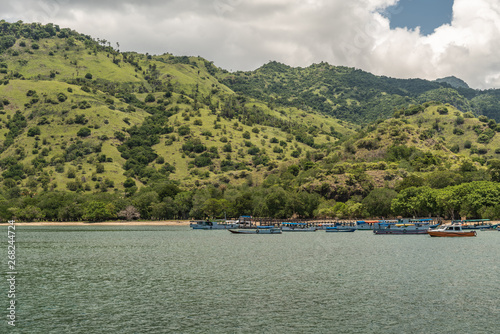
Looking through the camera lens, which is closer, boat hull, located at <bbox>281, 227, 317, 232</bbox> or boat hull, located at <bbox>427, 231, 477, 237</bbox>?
boat hull, located at <bbox>427, 231, 477, 237</bbox>

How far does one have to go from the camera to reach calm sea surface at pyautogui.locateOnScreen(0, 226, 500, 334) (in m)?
38.4

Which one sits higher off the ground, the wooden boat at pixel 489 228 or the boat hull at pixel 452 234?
the wooden boat at pixel 489 228

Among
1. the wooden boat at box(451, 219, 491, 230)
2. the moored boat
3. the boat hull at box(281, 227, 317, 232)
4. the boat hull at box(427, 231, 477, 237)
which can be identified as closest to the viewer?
the boat hull at box(427, 231, 477, 237)

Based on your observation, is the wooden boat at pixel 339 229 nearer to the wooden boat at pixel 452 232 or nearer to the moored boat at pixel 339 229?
the moored boat at pixel 339 229

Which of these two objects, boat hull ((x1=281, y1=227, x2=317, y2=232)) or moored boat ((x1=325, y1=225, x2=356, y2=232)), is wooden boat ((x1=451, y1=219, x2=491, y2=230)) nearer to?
moored boat ((x1=325, y1=225, x2=356, y2=232))

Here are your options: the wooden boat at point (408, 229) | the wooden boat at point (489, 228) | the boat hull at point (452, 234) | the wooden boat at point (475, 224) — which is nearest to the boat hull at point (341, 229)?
the wooden boat at point (408, 229)

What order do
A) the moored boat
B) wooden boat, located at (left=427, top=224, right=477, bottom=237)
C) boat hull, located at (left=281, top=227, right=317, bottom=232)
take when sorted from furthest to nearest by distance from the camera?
boat hull, located at (left=281, top=227, right=317, bottom=232) < the moored boat < wooden boat, located at (left=427, top=224, right=477, bottom=237)

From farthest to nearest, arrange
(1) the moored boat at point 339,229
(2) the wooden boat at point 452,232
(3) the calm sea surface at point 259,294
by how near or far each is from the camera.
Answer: (1) the moored boat at point 339,229 < (2) the wooden boat at point 452,232 < (3) the calm sea surface at point 259,294

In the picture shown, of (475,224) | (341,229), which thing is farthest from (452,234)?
(341,229)

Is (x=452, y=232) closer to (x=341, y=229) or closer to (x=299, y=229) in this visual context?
(x=341, y=229)

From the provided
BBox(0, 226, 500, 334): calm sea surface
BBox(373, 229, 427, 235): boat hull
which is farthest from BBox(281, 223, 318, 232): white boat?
BBox(0, 226, 500, 334): calm sea surface

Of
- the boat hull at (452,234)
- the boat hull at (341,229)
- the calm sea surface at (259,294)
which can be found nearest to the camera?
the calm sea surface at (259,294)

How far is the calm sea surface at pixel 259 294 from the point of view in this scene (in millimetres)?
38375

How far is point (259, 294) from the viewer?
50938mm
